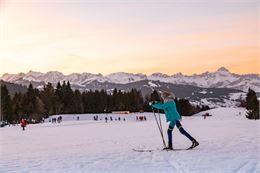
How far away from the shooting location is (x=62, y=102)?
12125 cm

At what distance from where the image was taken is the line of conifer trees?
95288mm

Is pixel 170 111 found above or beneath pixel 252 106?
above

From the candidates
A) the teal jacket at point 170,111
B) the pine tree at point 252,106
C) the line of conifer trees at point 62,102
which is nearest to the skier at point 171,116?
the teal jacket at point 170,111

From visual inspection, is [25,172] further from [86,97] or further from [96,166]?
[86,97]

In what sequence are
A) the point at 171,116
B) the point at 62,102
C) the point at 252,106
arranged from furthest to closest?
the point at 62,102
the point at 252,106
the point at 171,116

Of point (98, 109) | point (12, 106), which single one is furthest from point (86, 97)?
point (12, 106)

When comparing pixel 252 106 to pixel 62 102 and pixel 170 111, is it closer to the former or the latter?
pixel 62 102

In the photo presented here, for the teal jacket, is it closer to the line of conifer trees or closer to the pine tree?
the line of conifer trees

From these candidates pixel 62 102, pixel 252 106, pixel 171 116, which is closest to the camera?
pixel 171 116

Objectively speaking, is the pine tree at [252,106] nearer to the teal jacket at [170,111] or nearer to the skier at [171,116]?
the skier at [171,116]

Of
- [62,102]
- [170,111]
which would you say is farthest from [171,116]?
[62,102]

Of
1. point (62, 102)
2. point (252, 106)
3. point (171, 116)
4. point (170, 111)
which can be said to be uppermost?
point (62, 102)

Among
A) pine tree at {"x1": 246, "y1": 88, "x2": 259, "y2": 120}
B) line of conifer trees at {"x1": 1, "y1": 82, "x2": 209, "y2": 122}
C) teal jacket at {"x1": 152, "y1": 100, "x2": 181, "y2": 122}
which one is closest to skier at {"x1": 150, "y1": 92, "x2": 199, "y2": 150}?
teal jacket at {"x1": 152, "y1": 100, "x2": 181, "y2": 122}

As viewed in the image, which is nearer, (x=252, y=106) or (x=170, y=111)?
(x=170, y=111)
